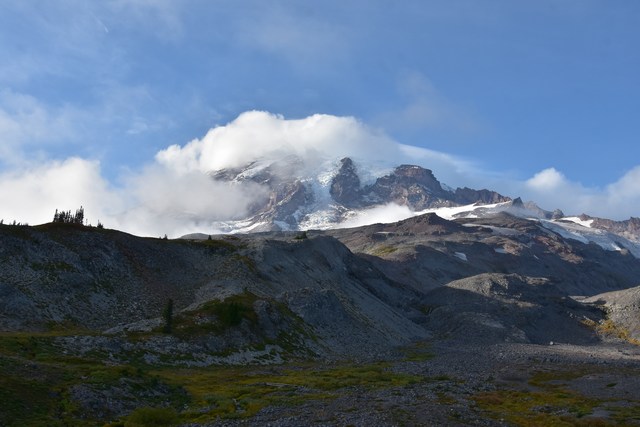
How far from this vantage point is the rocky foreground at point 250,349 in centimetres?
4962

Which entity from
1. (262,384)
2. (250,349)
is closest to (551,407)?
(262,384)

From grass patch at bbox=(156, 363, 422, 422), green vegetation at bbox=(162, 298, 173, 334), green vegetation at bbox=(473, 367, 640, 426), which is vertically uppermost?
green vegetation at bbox=(162, 298, 173, 334)

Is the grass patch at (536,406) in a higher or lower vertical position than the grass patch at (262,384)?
lower

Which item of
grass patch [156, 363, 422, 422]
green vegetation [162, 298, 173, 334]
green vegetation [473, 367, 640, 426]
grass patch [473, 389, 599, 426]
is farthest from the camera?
green vegetation [162, 298, 173, 334]

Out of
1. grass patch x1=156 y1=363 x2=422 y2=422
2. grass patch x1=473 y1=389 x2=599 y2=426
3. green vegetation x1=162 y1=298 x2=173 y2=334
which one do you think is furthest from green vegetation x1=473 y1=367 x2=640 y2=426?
green vegetation x1=162 y1=298 x2=173 y2=334

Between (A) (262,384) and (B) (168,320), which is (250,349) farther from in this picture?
(A) (262,384)

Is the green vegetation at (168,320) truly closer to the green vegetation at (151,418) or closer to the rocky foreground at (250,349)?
the rocky foreground at (250,349)

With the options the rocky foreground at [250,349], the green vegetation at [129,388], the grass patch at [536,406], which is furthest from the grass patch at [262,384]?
the grass patch at [536,406]

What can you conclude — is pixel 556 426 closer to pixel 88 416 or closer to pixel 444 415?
pixel 444 415

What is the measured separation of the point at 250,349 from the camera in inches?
3430

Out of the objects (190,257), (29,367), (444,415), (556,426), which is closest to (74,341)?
(29,367)

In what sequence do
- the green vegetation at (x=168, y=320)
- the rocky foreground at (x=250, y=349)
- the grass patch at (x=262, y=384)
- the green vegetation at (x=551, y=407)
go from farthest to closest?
the green vegetation at (x=168, y=320) < the green vegetation at (x=551, y=407) < the grass patch at (x=262, y=384) < the rocky foreground at (x=250, y=349)

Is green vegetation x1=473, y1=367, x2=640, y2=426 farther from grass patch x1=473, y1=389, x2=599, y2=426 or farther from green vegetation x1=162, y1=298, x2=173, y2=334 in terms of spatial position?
green vegetation x1=162, y1=298, x2=173, y2=334

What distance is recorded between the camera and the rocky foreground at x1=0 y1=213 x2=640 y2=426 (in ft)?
163
